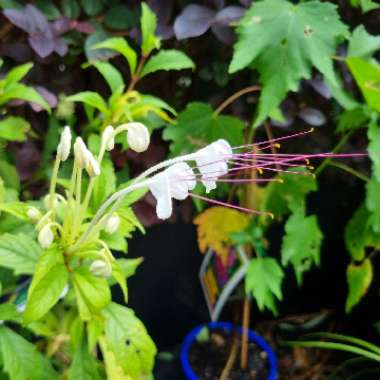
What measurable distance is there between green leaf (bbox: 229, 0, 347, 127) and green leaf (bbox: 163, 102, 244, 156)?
A: 0.11 meters

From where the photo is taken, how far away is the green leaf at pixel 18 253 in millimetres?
630

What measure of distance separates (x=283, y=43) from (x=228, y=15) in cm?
11

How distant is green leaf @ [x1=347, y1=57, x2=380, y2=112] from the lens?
2.68 ft

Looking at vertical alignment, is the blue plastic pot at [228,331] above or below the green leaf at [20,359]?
below

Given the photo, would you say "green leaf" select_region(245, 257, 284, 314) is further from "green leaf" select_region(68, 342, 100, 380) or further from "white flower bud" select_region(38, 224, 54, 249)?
"white flower bud" select_region(38, 224, 54, 249)

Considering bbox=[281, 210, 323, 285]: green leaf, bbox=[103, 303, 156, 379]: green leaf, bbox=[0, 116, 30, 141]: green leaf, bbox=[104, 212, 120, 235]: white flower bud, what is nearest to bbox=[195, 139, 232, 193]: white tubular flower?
bbox=[104, 212, 120, 235]: white flower bud

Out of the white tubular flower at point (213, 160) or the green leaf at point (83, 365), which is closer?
the white tubular flower at point (213, 160)

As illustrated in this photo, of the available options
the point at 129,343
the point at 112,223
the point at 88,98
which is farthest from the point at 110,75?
the point at 129,343

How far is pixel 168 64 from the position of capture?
0.78 meters

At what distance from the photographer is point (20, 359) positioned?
0.67 metres

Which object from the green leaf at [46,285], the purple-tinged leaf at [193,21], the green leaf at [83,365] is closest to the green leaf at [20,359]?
the green leaf at [83,365]

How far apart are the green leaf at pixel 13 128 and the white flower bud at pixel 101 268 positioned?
265 mm

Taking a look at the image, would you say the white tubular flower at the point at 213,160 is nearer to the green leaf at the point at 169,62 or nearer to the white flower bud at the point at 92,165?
the white flower bud at the point at 92,165

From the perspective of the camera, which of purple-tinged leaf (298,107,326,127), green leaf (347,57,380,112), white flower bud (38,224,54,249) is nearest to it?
white flower bud (38,224,54,249)
